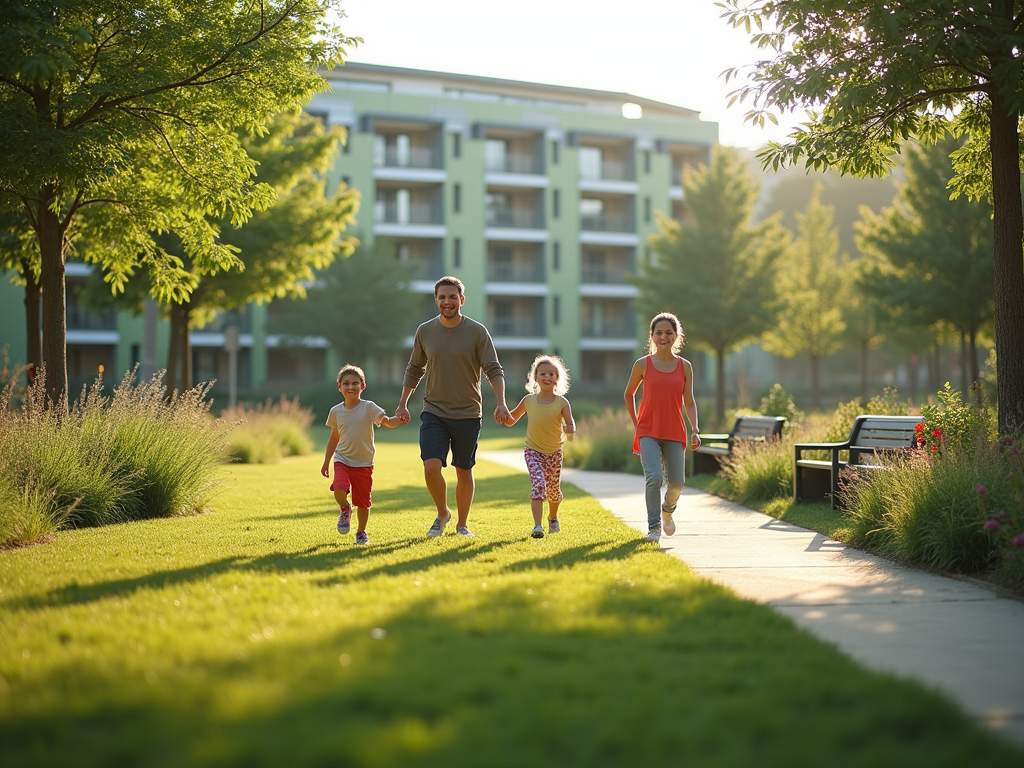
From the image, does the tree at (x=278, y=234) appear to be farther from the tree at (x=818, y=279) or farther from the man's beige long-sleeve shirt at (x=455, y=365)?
the tree at (x=818, y=279)

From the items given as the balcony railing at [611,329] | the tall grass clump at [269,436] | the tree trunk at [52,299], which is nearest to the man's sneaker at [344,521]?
the tree trunk at [52,299]

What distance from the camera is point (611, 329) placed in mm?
56469

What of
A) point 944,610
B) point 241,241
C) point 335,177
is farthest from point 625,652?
point 335,177

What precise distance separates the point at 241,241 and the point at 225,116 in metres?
8.02

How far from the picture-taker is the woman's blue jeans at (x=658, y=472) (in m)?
8.02

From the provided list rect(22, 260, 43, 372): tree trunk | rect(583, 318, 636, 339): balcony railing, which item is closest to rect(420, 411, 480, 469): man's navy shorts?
rect(22, 260, 43, 372): tree trunk

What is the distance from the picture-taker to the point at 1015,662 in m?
4.20

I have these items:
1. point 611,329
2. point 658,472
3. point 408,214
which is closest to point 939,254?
point 658,472

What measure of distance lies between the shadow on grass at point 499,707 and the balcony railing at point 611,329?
51.4 m

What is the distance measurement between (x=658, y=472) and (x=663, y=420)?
0.43m

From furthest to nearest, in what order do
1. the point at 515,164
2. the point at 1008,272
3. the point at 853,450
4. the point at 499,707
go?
the point at 515,164, the point at 853,450, the point at 1008,272, the point at 499,707

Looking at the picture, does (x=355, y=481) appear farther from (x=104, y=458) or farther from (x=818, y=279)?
(x=818, y=279)

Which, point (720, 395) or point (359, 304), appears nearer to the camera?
point (720, 395)

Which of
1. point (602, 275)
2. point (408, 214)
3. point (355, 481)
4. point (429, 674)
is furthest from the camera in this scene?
point (602, 275)
